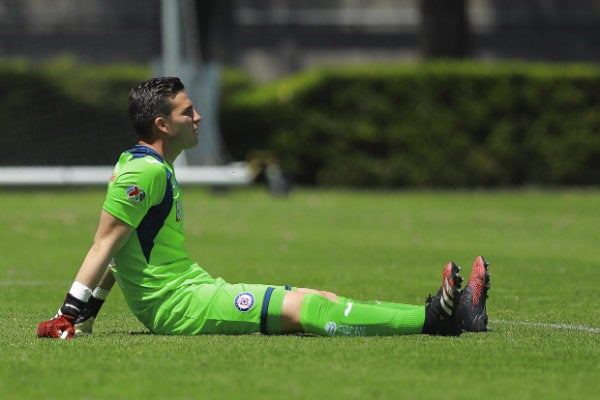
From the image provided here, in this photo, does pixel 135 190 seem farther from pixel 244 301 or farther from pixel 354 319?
pixel 354 319

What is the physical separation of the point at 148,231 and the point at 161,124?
0.60 m

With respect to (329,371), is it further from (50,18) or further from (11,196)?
(50,18)

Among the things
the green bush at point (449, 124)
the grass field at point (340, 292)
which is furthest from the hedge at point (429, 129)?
the grass field at point (340, 292)

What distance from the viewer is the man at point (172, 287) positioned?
22.9 feet

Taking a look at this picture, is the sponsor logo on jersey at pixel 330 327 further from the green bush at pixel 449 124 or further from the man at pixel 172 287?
the green bush at pixel 449 124

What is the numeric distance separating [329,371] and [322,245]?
8.49 meters

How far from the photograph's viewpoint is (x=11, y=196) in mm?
22688

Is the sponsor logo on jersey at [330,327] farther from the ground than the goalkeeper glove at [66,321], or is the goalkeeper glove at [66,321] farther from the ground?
the goalkeeper glove at [66,321]

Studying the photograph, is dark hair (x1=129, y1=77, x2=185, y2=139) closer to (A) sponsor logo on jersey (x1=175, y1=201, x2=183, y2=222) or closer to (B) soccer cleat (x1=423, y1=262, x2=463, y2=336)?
(A) sponsor logo on jersey (x1=175, y1=201, x2=183, y2=222)

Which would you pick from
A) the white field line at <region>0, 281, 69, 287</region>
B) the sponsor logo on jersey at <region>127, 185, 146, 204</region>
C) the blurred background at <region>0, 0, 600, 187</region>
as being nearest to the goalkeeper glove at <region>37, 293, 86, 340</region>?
the sponsor logo on jersey at <region>127, 185, 146, 204</region>

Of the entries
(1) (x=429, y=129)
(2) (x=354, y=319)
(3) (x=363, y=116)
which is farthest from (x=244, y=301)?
(3) (x=363, y=116)

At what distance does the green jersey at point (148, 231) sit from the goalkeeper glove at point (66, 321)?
33 centimetres

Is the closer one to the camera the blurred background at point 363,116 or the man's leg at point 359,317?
the man's leg at point 359,317

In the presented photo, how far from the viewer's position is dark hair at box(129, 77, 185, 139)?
23.8 feet
